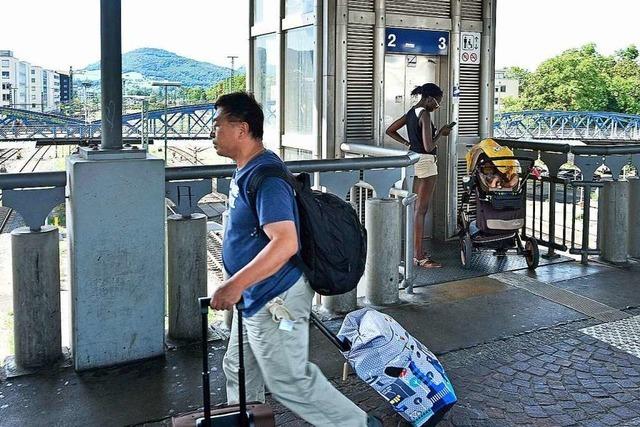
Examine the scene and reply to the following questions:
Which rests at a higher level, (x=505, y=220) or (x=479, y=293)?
(x=505, y=220)

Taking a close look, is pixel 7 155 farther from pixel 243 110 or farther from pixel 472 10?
pixel 243 110

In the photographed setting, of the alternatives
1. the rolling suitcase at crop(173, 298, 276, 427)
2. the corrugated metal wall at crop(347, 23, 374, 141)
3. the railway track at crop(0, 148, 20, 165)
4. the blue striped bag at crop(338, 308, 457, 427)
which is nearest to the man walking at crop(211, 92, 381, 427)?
the rolling suitcase at crop(173, 298, 276, 427)

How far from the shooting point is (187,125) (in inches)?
1214

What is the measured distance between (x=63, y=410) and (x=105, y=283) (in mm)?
721

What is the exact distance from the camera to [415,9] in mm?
7211

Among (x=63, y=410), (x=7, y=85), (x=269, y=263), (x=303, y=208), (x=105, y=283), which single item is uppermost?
(x=7, y=85)

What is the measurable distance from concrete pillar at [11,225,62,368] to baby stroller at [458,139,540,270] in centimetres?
382

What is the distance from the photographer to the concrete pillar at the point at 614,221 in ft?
21.2

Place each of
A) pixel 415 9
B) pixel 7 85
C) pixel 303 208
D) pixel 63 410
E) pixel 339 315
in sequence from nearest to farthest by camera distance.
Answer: pixel 303 208
pixel 63 410
pixel 339 315
pixel 415 9
pixel 7 85

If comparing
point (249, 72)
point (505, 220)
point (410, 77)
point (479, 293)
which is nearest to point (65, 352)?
point (479, 293)

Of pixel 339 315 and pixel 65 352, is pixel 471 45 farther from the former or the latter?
pixel 65 352

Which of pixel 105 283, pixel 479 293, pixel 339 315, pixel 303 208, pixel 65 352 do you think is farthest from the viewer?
pixel 479 293

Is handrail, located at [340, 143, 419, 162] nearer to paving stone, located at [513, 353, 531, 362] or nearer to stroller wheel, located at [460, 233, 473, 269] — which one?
stroller wheel, located at [460, 233, 473, 269]

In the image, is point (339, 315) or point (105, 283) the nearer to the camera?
point (105, 283)
